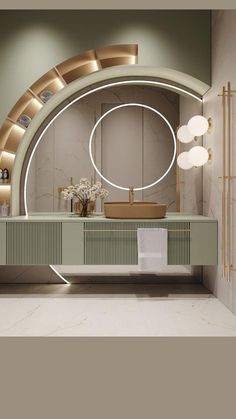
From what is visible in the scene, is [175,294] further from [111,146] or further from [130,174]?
[111,146]

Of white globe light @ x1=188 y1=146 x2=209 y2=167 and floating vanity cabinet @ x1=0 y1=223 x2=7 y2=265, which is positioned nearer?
floating vanity cabinet @ x1=0 y1=223 x2=7 y2=265

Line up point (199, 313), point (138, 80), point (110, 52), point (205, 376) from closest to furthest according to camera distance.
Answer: point (205, 376) < point (199, 313) < point (110, 52) < point (138, 80)

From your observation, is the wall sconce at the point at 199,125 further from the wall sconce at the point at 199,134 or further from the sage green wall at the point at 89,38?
the sage green wall at the point at 89,38

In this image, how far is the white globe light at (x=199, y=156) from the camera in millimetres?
4664

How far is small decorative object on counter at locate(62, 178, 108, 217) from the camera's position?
188 inches

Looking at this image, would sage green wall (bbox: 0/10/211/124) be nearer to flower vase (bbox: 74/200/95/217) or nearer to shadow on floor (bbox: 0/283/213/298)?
flower vase (bbox: 74/200/95/217)

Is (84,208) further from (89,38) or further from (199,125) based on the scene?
(89,38)

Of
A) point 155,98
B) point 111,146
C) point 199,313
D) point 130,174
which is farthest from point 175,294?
point 155,98

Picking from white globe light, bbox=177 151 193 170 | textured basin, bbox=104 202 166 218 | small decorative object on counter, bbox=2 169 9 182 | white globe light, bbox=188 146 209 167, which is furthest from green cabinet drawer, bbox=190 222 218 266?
small decorative object on counter, bbox=2 169 9 182

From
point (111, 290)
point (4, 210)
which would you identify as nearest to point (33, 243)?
point (4, 210)

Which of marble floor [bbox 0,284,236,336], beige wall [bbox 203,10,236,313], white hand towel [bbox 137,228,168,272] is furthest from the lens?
white hand towel [bbox 137,228,168,272]

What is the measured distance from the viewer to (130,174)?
495 cm

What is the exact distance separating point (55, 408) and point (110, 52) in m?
3.62

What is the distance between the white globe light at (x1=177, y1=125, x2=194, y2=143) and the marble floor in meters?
1.58
